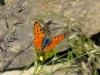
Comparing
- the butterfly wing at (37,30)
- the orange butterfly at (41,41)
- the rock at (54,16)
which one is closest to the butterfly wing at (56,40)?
the orange butterfly at (41,41)

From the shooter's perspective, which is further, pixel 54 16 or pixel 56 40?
pixel 54 16

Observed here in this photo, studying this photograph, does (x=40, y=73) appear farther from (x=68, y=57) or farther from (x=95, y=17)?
(x=95, y=17)

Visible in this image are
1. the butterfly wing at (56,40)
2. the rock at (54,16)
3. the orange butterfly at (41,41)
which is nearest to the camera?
the butterfly wing at (56,40)

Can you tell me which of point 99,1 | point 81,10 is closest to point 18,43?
point 81,10

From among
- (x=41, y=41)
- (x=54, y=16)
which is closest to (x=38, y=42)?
(x=41, y=41)

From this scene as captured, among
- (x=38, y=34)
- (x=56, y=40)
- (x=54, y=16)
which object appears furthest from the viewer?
(x=54, y=16)

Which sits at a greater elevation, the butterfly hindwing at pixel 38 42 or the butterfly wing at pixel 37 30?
the butterfly wing at pixel 37 30

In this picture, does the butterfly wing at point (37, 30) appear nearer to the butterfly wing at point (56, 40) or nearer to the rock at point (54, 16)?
the butterfly wing at point (56, 40)

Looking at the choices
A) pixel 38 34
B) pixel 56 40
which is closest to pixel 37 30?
pixel 38 34

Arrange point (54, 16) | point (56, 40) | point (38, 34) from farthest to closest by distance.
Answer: point (54, 16), point (38, 34), point (56, 40)

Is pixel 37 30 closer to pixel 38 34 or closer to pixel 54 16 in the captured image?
pixel 38 34

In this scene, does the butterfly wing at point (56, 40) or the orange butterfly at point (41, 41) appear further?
the orange butterfly at point (41, 41)
